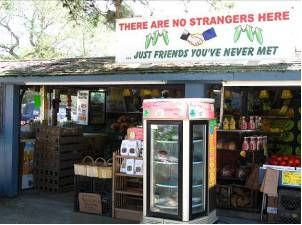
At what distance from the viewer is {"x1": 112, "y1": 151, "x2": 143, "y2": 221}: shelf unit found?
29.0ft

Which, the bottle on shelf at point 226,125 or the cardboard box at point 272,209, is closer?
the cardboard box at point 272,209

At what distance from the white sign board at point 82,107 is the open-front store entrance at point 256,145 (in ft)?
15.3

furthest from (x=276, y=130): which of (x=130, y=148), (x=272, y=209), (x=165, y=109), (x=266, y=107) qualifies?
(x=165, y=109)

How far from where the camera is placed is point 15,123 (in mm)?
10703

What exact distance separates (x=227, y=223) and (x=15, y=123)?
5261mm

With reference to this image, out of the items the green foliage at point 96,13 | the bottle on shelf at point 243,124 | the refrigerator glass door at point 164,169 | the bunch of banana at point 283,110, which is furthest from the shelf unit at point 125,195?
the green foliage at point 96,13

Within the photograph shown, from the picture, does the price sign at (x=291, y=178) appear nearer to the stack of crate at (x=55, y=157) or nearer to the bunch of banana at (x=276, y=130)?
the bunch of banana at (x=276, y=130)

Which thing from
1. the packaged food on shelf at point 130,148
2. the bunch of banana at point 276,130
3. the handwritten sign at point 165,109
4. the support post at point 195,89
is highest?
the support post at point 195,89

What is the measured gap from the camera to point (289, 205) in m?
8.36

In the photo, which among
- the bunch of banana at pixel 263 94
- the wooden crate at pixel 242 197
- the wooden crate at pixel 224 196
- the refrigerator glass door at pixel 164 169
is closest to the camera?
the refrigerator glass door at pixel 164 169

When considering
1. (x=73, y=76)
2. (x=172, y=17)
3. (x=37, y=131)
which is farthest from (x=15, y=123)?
(x=172, y=17)

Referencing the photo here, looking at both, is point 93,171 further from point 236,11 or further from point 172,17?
point 236,11

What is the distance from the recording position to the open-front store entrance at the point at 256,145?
850 cm

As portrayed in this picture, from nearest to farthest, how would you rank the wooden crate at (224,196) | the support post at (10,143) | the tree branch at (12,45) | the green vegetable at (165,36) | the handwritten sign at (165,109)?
the handwritten sign at (165,109)
the green vegetable at (165,36)
the wooden crate at (224,196)
the support post at (10,143)
the tree branch at (12,45)
